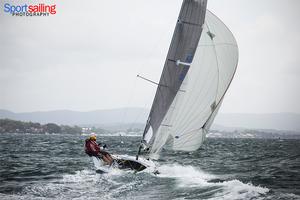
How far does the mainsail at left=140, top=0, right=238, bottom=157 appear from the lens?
1580 centimetres

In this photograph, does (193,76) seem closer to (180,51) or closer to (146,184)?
(180,51)

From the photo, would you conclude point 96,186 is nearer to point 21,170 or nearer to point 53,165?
point 21,170

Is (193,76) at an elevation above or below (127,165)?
above

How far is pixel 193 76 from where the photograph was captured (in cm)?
1622

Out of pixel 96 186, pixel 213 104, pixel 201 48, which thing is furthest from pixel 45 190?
pixel 201 48

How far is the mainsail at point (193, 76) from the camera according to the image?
15.8 m

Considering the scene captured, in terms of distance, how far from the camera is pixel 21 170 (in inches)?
776

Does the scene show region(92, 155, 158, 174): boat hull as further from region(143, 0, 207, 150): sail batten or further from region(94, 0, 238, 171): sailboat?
region(143, 0, 207, 150): sail batten

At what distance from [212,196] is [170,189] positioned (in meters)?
2.18

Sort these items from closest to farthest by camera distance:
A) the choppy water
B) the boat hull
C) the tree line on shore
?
the choppy water < the boat hull < the tree line on shore

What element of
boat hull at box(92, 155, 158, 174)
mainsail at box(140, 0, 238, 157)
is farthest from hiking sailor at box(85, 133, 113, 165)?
mainsail at box(140, 0, 238, 157)

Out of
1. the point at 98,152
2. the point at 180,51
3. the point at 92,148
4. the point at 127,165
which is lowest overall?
the point at 127,165

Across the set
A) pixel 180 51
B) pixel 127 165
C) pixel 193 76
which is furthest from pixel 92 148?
pixel 180 51

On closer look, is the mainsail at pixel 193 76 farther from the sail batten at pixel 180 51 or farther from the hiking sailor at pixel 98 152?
the hiking sailor at pixel 98 152
